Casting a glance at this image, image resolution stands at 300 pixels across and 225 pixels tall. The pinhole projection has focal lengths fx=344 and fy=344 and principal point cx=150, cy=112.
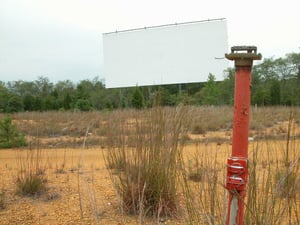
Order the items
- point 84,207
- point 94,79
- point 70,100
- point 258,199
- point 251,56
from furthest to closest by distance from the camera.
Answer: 1. point 94,79
2. point 70,100
3. point 84,207
4. point 258,199
5. point 251,56

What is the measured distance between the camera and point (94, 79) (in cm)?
3909

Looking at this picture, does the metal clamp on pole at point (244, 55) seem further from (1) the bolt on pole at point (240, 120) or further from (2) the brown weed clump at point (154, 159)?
(2) the brown weed clump at point (154, 159)

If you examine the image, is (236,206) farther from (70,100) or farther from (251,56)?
(70,100)

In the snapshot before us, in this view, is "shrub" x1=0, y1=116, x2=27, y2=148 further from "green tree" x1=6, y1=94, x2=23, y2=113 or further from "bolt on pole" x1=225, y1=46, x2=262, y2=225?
"green tree" x1=6, y1=94, x2=23, y2=113

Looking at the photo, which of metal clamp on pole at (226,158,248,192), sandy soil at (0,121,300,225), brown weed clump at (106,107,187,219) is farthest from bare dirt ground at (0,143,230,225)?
metal clamp on pole at (226,158,248,192)

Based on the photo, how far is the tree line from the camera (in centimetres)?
246

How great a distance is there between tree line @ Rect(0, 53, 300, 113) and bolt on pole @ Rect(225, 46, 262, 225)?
0.43 meters

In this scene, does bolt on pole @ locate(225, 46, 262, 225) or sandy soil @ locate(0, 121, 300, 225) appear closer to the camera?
bolt on pole @ locate(225, 46, 262, 225)

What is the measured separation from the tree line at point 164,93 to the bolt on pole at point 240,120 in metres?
0.43

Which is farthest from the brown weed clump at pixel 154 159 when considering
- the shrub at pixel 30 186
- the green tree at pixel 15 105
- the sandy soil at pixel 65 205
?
the green tree at pixel 15 105

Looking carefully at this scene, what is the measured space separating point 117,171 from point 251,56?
5.34ft

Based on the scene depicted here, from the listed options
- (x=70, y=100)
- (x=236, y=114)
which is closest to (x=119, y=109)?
(x=236, y=114)

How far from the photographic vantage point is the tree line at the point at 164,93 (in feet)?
8.07

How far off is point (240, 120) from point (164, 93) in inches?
60.0
